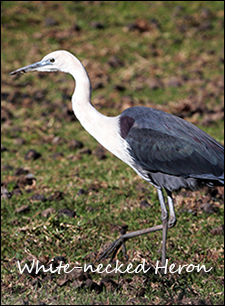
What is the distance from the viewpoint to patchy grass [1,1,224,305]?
424 cm

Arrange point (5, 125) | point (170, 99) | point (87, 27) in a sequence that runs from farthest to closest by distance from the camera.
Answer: point (87, 27)
point (170, 99)
point (5, 125)

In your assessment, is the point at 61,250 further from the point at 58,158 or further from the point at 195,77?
the point at 195,77

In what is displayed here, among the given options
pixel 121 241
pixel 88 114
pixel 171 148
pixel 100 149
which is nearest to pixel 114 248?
pixel 121 241

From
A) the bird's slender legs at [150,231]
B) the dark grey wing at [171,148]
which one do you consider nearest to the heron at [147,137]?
the dark grey wing at [171,148]

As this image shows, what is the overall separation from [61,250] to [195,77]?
5460 millimetres

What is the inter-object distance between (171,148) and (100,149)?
2842 millimetres

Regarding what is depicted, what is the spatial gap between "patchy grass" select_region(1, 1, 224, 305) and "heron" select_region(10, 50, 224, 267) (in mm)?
962

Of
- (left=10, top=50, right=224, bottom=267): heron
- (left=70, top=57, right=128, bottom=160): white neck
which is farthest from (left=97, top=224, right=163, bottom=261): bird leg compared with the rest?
(left=70, top=57, right=128, bottom=160): white neck

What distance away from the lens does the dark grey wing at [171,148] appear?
4023 mm

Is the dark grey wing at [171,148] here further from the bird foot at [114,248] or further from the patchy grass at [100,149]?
the patchy grass at [100,149]

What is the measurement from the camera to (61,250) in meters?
4.67

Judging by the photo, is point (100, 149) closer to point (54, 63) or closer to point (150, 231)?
point (150, 231)

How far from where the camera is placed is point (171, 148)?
4.07 m

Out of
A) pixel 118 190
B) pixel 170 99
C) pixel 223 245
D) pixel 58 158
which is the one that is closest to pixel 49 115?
pixel 58 158
